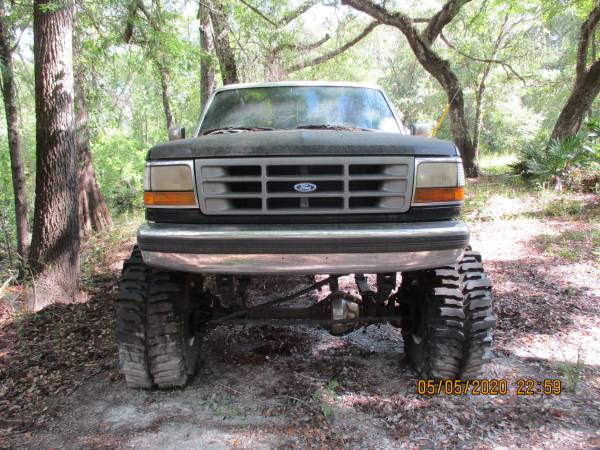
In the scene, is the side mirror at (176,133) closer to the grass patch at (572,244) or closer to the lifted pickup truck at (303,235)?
the lifted pickup truck at (303,235)

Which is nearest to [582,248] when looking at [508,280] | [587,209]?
[508,280]

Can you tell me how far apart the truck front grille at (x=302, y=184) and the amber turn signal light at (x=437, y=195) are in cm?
7

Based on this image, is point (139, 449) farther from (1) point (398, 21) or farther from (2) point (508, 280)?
(1) point (398, 21)

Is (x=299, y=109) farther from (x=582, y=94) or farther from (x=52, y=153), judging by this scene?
(x=582, y=94)

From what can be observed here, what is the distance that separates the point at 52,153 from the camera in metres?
4.16

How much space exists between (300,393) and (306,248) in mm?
1053

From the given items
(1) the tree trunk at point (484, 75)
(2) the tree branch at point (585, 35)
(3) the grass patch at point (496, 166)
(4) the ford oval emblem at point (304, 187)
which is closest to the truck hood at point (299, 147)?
(4) the ford oval emblem at point (304, 187)

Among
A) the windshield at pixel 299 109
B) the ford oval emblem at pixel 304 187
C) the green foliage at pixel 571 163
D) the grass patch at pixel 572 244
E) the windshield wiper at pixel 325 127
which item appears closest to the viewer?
the ford oval emblem at pixel 304 187

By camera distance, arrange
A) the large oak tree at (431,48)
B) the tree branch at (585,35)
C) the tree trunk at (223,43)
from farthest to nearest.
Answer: the large oak tree at (431,48) < the tree branch at (585,35) < the tree trunk at (223,43)

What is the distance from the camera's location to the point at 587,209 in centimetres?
720

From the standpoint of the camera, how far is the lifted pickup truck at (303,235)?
2115mm

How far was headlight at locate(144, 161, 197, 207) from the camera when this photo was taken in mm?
2225
